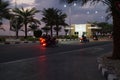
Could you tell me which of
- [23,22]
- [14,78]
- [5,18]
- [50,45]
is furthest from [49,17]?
[14,78]

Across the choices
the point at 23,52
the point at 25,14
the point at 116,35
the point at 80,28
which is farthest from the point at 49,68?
the point at 80,28

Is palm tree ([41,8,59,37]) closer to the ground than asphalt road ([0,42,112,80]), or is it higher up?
higher up

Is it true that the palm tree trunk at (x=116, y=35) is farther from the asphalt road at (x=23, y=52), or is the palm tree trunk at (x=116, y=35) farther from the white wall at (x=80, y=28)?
the white wall at (x=80, y=28)

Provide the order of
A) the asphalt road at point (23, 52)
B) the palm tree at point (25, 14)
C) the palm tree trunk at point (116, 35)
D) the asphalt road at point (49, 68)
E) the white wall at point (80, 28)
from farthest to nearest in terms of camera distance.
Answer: the white wall at point (80, 28) < the palm tree at point (25, 14) < the asphalt road at point (23, 52) < the palm tree trunk at point (116, 35) < the asphalt road at point (49, 68)

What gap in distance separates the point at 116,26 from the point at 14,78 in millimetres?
9233

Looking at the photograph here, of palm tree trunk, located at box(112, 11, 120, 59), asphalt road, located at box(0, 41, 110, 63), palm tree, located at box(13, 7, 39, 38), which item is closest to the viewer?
palm tree trunk, located at box(112, 11, 120, 59)

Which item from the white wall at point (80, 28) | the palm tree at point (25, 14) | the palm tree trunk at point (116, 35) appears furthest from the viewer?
the white wall at point (80, 28)

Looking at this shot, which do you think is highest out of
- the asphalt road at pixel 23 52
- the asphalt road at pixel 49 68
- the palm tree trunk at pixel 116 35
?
the palm tree trunk at pixel 116 35

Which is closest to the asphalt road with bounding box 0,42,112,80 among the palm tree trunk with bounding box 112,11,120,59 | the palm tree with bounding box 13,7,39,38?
the palm tree trunk with bounding box 112,11,120,59

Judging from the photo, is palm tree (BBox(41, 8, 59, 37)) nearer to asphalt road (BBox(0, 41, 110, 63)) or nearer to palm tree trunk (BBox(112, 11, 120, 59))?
asphalt road (BBox(0, 41, 110, 63))

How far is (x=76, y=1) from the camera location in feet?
68.1

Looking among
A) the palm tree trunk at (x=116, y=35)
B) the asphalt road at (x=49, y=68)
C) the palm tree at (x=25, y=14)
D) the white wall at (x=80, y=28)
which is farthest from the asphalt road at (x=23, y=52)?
the white wall at (x=80, y=28)

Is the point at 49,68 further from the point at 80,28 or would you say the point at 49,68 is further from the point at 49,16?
the point at 80,28

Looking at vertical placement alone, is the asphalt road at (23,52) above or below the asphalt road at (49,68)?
below
